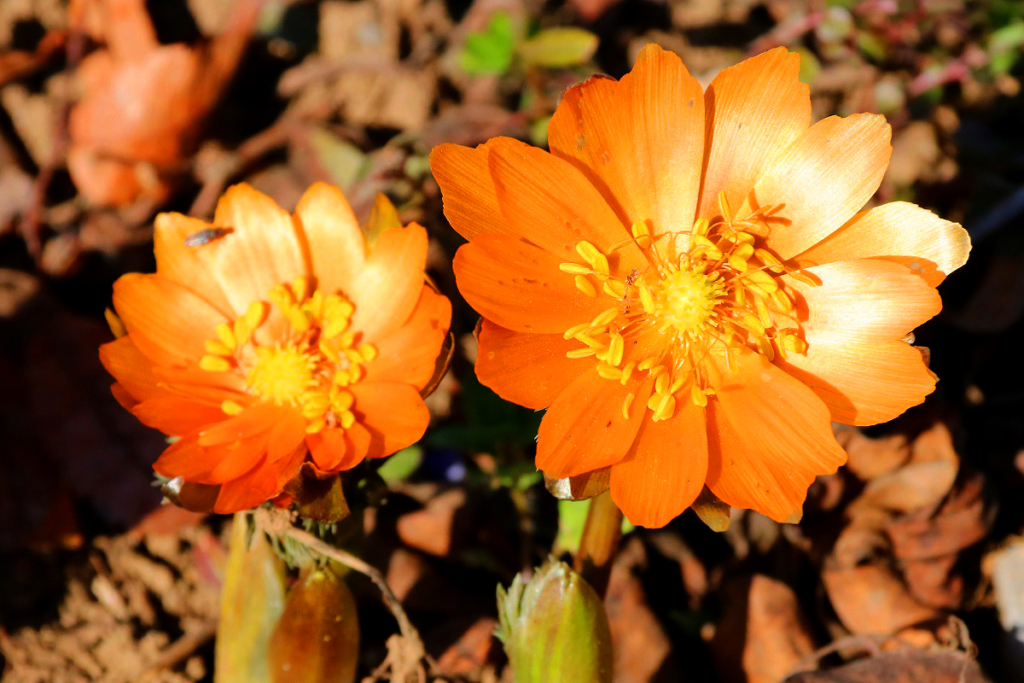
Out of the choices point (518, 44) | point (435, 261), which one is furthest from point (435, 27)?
point (435, 261)

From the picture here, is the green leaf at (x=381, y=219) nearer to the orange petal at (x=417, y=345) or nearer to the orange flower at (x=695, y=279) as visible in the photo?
the orange petal at (x=417, y=345)

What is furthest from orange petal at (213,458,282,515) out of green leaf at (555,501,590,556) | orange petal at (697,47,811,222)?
orange petal at (697,47,811,222)

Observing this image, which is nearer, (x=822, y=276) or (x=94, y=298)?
(x=822, y=276)

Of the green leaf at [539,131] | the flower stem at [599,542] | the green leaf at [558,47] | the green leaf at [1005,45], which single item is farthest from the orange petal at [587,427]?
the green leaf at [1005,45]

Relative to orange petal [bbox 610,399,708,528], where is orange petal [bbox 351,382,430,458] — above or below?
above

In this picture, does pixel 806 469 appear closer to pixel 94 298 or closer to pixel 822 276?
pixel 822 276

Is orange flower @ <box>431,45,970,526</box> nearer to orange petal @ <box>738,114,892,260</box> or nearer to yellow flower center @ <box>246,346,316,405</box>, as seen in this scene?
orange petal @ <box>738,114,892,260</box>

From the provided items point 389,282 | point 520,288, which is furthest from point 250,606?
point 520,288
